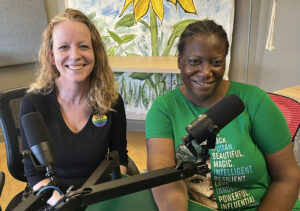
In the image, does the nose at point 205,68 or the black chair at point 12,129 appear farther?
the black chair at point 12,129

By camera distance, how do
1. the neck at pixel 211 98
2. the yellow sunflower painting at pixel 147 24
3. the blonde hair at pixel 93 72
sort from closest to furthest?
the neck at pixel 211 98 → the blonde hair at pixel 93 72 → the yellow sunflower painting at pixel 147 24

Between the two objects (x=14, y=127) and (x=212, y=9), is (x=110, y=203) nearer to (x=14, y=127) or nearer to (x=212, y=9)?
(x=14, y=127)

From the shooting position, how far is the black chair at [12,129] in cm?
117

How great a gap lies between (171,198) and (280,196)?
393 mm

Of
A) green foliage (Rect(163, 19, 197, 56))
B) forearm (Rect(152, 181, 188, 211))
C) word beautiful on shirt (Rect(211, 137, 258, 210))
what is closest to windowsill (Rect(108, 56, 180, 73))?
green foliage (Rect(163, 19, 197, 56))

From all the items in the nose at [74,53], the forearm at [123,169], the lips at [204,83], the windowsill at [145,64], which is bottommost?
the forearm at [123,169]

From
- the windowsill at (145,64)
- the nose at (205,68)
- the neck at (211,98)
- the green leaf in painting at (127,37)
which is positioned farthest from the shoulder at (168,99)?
the green leaf in painting at (127,37)

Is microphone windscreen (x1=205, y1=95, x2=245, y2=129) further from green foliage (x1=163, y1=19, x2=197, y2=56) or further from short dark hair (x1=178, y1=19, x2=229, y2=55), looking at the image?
green foliage (x1=163, y1=19, x2=197, y2=56)

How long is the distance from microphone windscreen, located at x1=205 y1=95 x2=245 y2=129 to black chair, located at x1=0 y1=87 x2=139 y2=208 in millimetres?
776

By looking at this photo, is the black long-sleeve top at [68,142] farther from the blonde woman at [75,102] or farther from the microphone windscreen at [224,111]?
the microphone windscreen at [224,111]

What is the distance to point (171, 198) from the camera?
0.80m

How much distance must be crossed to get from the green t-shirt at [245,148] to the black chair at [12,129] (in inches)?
17.6

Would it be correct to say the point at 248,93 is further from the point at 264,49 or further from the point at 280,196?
the point at 264,49

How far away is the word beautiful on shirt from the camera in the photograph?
891 millimetres
